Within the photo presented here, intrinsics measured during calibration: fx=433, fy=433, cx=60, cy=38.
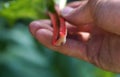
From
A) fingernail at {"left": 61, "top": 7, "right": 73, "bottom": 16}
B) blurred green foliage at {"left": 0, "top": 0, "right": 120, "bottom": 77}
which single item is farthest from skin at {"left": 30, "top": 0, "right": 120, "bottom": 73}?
blurred green foliage at {"left": 0, "top": 0, "right": 120, "bottom": 77}

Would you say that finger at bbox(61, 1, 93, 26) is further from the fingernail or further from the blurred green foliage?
the blurred green foliage

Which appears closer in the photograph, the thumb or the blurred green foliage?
the thumb

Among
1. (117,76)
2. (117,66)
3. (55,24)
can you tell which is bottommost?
(117,76)

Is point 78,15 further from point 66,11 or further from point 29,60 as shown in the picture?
point 29,60

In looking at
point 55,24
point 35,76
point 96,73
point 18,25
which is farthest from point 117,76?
point 55,24

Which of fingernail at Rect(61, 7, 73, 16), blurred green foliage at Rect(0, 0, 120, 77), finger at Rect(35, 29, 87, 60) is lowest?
blurred green foliage at Rect(0, 0, 120, 77)

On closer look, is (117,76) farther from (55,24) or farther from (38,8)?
(55,24)

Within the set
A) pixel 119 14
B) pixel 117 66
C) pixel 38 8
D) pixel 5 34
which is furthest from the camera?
pixel 5 34

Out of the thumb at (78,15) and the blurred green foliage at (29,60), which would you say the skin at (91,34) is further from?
the blurred green foliage at (29,60)

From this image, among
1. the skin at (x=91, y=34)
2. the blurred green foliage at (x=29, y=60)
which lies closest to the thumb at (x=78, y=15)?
the skin at (x=91, y=34)
